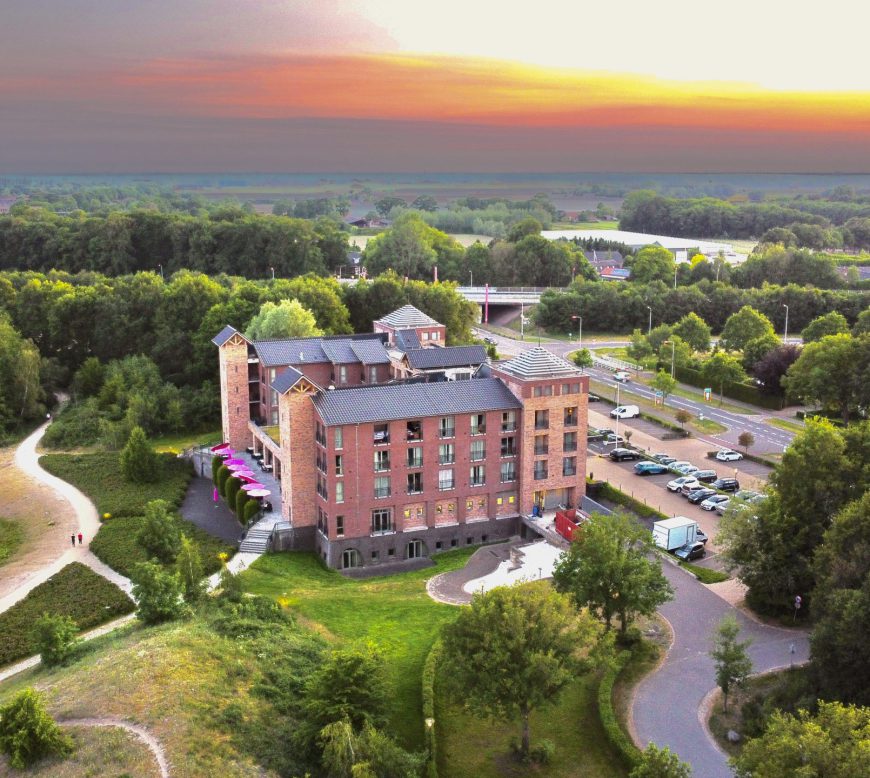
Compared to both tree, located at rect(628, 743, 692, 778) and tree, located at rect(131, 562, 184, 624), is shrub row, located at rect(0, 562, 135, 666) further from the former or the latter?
tree, located at rect(628, 743, 692, 778)

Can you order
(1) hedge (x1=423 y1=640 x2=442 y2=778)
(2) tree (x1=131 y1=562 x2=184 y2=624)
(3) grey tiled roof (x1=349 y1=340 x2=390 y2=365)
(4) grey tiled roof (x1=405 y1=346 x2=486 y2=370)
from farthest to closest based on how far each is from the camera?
1. (3) grey tiled roof (x1=349 y1=340 x2=390 y2=365)
2. (4) grey tiled roof (x1=405 y1=346 x2=486 y2=370)
3. (2) tree (x1=131 y1=562 x2=184 y2=624)
4. (1) hedge (x1=423 y1=640 x2=442 y2=778)

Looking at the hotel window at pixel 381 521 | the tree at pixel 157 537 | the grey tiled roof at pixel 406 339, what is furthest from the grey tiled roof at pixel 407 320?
the tree at pixel 157 537

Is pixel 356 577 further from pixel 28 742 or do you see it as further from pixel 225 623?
pixel 28 742

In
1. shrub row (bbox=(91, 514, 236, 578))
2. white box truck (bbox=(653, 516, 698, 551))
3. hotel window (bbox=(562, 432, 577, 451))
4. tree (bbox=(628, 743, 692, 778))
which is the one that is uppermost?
hotel window (bbox=(562, 432, 577, 451))

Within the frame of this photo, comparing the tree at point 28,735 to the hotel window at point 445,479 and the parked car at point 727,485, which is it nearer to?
the hotel window at point 445,479

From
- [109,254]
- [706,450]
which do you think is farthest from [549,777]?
[109,254]

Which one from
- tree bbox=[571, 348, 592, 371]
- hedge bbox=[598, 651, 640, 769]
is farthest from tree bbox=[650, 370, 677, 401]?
hedge bbox=[598, 651, 640, 769]

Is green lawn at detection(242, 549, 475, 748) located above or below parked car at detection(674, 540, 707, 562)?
below
